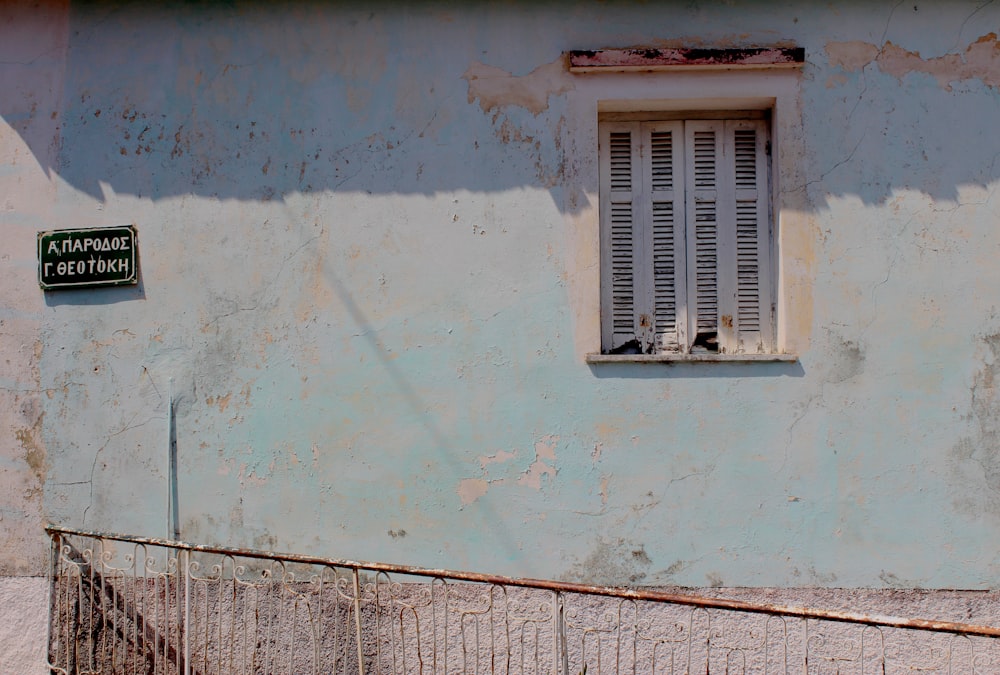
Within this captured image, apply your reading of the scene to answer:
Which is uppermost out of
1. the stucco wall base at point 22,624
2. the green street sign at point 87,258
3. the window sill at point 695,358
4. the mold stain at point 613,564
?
the green street sign at point 87,258

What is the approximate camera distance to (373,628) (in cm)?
567

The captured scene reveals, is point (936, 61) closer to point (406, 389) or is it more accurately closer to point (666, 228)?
point (666, 228)

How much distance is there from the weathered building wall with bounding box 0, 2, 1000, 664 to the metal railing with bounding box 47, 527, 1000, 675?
0.20 meters

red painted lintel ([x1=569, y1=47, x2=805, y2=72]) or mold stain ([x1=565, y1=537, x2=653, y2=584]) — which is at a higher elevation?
red painted lintel ([x1=569, y1=47, x2=805, y2=72])

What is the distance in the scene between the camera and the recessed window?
5852 millimetres

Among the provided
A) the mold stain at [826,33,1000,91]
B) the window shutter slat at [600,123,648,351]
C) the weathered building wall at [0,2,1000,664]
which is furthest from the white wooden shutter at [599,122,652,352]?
the mold stain at [826,33,1000,91]

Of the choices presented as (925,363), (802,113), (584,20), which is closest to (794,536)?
(925,363)

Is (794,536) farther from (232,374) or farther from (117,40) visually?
(117,40)

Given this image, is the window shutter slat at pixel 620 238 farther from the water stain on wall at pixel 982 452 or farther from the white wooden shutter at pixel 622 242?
the water stain on wall at pixel 982 452

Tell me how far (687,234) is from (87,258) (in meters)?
3.81

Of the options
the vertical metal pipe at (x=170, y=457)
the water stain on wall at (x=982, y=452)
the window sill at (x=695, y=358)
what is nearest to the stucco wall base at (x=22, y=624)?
the vertical metal pipe at (x=170, y=457)

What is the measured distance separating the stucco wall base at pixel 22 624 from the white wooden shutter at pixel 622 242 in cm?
392

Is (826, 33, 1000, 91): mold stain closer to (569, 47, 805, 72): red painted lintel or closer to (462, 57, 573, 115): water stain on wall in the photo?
(569, 47, 805, 72): red painted lintel

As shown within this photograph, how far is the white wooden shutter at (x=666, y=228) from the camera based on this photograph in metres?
5.86
